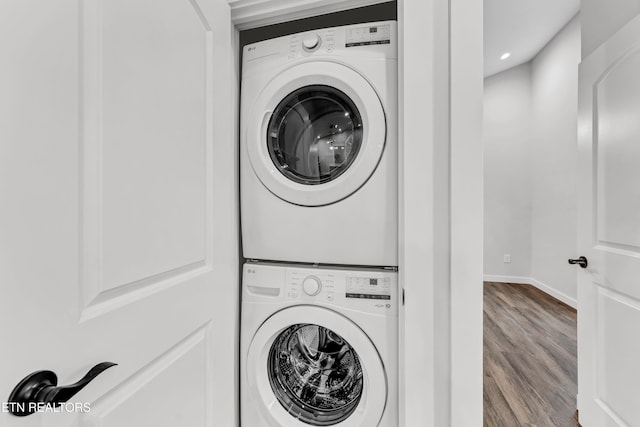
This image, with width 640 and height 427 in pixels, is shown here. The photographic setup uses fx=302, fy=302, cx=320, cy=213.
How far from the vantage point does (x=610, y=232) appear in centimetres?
133

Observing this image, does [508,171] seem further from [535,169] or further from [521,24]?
[521,24]

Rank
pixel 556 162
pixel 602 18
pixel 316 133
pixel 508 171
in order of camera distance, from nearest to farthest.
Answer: pixel 316 133
pixel 602 18
pixel 556 162
pixel 508 171

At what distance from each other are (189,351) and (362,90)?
975mm

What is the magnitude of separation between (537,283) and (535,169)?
1.51 meters

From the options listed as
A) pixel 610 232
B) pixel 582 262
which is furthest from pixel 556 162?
pixel 610 232

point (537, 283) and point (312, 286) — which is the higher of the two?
point (312, 286)

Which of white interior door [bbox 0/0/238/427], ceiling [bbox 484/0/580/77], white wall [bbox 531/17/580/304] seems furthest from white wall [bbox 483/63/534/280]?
white interior door [bbox 0/0/238/427]

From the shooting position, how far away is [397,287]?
42.3 inches

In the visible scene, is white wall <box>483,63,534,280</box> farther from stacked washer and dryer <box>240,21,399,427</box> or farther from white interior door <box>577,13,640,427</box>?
stacked washer and dryer <box>240,21,399,427</box>

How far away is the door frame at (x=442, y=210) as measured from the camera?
932 millimetres

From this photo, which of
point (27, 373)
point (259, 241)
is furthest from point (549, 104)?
point (27, 373)

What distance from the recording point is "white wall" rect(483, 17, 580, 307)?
3.32m

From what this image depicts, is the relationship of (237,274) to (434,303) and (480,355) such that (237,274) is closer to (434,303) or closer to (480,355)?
(434,303)

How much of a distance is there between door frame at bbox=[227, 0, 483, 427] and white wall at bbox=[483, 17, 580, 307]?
3.15 metres
